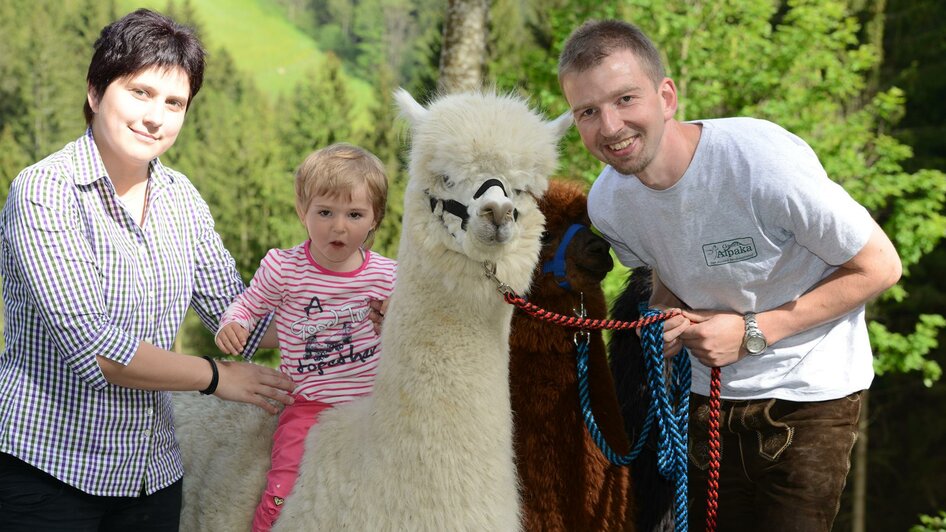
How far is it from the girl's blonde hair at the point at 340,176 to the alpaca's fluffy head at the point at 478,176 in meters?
0.27

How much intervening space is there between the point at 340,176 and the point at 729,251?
4.15 ft

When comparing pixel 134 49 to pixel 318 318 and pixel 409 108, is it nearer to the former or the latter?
pixel 409 108

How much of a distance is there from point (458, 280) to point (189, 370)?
0.78 meters

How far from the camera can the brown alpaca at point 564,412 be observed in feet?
9.30

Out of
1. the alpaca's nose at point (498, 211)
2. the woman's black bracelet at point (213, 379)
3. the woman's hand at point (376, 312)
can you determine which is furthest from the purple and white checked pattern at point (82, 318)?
the alpaca's nose at point (498, 211)

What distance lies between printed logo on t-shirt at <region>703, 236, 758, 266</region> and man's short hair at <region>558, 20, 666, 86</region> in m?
0.55

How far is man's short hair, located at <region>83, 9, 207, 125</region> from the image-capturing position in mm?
2160

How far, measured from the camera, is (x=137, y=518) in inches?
91.2

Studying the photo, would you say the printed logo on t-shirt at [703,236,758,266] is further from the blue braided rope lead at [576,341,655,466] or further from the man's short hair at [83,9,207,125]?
the man's short hair at [83,9,207,125]

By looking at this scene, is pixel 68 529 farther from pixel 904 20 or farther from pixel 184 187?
pixel 904 20

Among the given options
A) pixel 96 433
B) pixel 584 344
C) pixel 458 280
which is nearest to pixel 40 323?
pixel 96 433

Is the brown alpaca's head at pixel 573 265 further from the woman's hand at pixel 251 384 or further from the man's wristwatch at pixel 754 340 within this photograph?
the woman's hand at pixel 251 384

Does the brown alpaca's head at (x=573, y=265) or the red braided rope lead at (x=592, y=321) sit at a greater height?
the brown alpaca's head at (x=573, y=265)

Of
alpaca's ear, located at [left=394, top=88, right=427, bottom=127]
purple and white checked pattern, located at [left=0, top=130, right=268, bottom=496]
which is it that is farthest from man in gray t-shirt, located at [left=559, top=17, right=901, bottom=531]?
purple and white checked pattern, located at [left=0, top=130, right=268, bottom=496]
